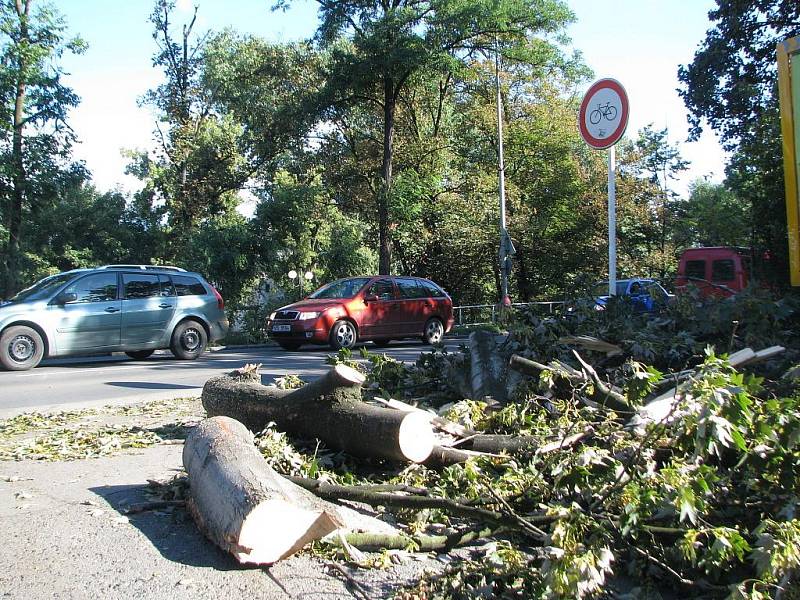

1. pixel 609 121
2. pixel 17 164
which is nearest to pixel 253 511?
pixel 609 121

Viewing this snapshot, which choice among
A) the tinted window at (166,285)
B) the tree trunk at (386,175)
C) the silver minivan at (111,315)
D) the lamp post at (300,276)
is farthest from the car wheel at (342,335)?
the tree trunk at (386,175)

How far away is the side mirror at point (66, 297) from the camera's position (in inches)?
508

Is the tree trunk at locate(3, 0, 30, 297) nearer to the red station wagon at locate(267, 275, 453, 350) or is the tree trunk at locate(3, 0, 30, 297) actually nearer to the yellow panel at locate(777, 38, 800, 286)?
the red station wagon at locate(267, 275, 453, 350)

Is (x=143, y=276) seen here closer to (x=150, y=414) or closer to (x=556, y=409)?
(x=150, y=414)

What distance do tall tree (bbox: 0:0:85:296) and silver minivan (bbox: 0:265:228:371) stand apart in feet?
45.7

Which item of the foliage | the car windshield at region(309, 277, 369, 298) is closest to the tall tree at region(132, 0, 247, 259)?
the car windshield at region(309, 277, 369, 298)

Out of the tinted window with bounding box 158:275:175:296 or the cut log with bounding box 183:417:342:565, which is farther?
the tinted window with bounding box 158:275:175:296

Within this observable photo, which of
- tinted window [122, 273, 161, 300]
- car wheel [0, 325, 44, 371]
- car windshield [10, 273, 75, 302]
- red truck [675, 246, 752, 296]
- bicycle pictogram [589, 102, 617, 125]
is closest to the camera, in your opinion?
bicycle pictogram [589, 102, 617, 125]

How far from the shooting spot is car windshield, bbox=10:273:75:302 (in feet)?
42.2

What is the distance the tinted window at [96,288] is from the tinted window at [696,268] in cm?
1312

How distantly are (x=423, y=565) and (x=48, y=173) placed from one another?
2734cm

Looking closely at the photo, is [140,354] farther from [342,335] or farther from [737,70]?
[737,70]

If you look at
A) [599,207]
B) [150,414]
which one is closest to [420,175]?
[599,207]

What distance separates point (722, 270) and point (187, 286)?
1229 cm
